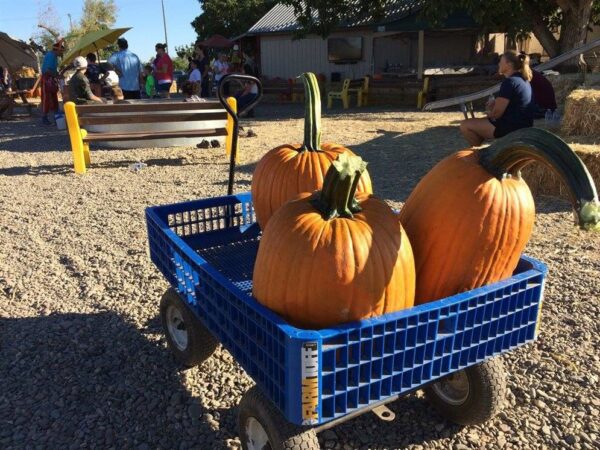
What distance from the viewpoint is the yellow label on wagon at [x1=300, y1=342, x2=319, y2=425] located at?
5.26 feet

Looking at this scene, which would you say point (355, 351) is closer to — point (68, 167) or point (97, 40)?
point (68, 167)

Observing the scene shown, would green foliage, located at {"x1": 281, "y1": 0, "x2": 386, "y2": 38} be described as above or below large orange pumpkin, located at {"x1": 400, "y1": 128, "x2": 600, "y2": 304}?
above

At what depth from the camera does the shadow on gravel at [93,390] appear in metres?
2.46

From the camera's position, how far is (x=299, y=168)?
2.66 meters

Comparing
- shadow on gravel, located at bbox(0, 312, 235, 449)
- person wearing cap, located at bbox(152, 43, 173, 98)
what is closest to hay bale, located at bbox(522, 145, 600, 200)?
shadow on gravel, located at bbox(0, 312, 235, 449)

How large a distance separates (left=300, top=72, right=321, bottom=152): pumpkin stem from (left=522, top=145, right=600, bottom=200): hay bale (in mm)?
3869

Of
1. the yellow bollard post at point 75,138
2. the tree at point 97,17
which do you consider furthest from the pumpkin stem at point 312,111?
the tree at point 97,17

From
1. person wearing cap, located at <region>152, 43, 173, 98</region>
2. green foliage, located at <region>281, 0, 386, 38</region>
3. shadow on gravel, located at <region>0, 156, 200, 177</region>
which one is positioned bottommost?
shadow on gravel, located at <region>0, 156, 200, 177</region>

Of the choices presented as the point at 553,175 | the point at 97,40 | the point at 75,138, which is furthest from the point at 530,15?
the point at 75,138

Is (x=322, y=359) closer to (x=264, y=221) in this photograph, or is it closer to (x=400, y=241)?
(x=400, y=241)

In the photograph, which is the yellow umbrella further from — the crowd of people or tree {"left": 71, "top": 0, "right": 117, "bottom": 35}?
tree {"left": 71, "top": 0, "right": 117, "bottom": 35}

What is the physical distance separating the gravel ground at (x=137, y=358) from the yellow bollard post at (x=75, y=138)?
4.58 feet

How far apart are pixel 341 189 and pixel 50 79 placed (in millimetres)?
12907

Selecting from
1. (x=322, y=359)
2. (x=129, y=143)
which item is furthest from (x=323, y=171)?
(x=129, y=143)
